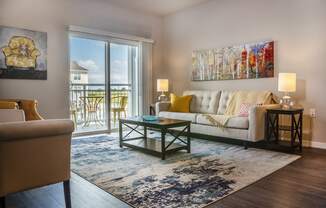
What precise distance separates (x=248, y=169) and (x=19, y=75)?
12.4 feet

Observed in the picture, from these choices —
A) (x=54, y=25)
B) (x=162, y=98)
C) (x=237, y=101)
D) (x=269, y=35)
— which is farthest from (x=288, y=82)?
(x=54, y=25)

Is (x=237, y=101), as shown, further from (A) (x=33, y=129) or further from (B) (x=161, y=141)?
(A) (x=33, y=129)

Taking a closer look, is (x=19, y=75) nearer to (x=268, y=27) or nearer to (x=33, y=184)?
(x=33, y=184)

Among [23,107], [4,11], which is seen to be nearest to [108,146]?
[23,107]

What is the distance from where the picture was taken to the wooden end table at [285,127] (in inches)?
145

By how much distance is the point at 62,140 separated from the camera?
1871 millimetres

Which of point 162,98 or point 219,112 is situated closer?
point 219,112

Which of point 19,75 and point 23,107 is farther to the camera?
point 19,75

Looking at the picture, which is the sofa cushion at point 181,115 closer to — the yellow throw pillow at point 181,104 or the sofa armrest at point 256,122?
the yellow throw pillow at point 181,104

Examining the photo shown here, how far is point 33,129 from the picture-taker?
1.69 meters

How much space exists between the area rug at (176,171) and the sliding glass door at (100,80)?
4.37ft

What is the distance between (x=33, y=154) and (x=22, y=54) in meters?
3.13

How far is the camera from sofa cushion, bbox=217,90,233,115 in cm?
472

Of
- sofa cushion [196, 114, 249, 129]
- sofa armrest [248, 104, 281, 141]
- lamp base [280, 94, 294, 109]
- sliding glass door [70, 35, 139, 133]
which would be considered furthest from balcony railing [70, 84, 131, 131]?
lamp base [280, 94, 294, 109]
